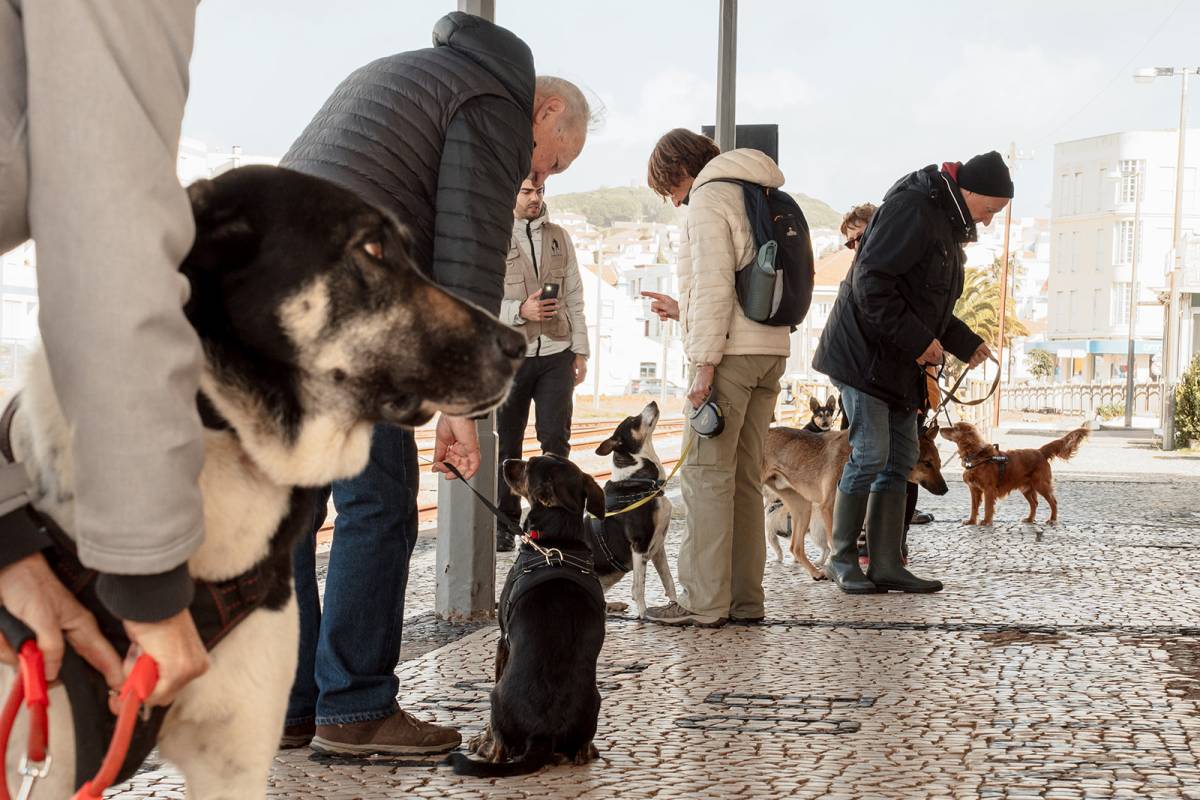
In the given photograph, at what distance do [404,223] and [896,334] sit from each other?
417cm

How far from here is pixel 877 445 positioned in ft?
23.7

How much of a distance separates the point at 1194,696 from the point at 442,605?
11.1ft

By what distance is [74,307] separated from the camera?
4.80 feet

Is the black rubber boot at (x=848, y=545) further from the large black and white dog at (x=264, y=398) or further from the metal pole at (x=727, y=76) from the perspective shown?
the large black and white dog at (x=264, y=398)

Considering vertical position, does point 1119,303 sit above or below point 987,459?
above

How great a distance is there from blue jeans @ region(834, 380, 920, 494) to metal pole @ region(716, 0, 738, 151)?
7.56 feet

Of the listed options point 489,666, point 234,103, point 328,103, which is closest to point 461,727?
point 489,666

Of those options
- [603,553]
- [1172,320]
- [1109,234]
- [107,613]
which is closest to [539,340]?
[603,553]

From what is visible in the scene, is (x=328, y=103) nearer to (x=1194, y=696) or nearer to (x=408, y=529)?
(x=408, y=529)

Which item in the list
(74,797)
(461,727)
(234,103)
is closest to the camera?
(74,797)

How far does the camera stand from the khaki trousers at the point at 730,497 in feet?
20.7

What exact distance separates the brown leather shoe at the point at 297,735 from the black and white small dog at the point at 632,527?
8.71 feet

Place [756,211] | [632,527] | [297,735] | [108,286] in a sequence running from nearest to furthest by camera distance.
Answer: [108,286]
[297,735]
[756,211]
[632,527]

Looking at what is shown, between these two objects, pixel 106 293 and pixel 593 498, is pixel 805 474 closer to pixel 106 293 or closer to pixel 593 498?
pixel 593 498
